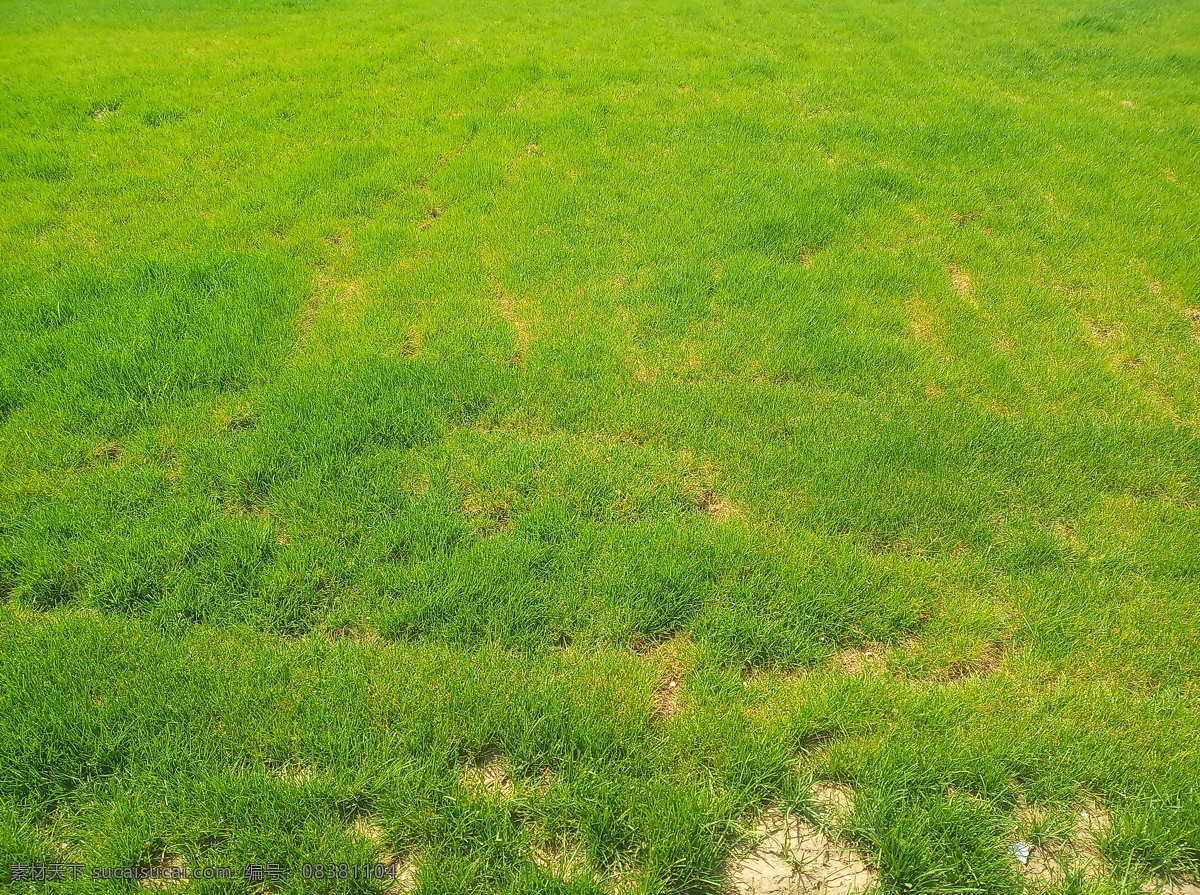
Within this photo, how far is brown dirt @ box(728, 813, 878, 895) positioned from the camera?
2613 millimetres

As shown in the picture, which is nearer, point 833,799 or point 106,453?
point 833,799

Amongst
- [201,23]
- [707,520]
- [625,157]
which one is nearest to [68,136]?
[201,23]

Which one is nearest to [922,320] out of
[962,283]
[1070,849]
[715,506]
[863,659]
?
[962,283]

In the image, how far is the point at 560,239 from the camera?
20.7ft

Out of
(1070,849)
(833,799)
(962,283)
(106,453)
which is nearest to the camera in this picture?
(1070,849)

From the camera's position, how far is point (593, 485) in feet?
13.6

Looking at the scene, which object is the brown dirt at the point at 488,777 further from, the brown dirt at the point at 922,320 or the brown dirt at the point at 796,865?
the brown dirt at the point at 922,320

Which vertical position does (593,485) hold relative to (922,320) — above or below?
below

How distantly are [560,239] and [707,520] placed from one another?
3.35m

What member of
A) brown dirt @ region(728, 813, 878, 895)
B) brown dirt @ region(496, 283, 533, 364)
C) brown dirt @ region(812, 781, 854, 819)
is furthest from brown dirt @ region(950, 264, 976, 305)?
brown dirt @ region(728, 813, 878, 895)

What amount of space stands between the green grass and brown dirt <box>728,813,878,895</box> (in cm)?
8

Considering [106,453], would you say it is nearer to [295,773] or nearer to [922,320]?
[295,773]

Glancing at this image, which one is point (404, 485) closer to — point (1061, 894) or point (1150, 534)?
point (1061, 894)

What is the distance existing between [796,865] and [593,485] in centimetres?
210
